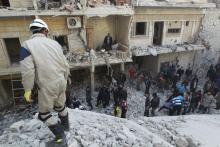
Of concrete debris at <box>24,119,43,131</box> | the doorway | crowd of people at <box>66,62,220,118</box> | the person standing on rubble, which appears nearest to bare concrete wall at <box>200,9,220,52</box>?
the doorway

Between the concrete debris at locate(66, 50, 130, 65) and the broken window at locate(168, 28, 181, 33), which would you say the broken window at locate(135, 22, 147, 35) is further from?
the concrete debris at locate(66, 50, 130, 65)

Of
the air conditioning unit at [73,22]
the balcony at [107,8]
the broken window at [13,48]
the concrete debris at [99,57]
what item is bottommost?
the concrete debris at [99,57]

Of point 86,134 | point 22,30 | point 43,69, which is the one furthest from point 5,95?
point 43,69

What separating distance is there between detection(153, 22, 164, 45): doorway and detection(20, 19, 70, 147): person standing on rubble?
13.6 metres

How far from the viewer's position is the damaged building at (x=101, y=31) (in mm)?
11062

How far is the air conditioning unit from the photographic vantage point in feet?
39.3

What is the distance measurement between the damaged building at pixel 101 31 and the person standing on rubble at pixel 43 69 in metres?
7.70

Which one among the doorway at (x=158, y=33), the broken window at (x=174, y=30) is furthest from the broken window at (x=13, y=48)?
the broken window at (x=174, y=30)

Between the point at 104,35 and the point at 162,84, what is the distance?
17.7 feet

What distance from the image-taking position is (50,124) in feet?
12.8

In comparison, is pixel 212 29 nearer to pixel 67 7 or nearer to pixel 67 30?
pixel 67 30

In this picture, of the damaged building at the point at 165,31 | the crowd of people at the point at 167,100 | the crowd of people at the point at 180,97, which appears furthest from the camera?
the damaged building at the point at 165,31

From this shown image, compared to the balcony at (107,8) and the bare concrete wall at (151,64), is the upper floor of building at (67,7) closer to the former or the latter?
the balcony at (107,8)

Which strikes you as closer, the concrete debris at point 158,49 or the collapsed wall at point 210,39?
the concrete debris at point 158,49
